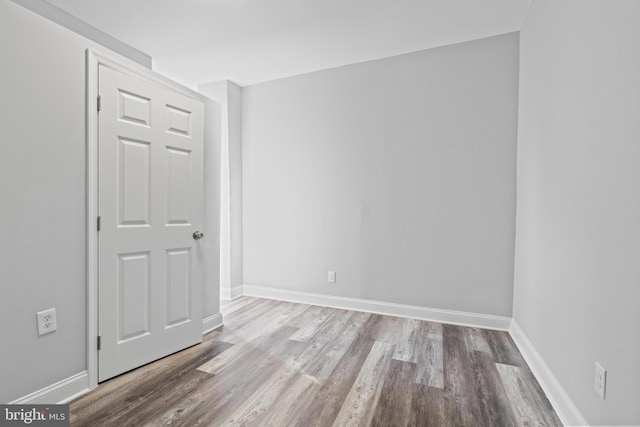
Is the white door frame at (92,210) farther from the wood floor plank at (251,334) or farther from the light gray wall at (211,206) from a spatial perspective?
the light gray wall at (211,206)

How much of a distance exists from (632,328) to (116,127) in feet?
9.19

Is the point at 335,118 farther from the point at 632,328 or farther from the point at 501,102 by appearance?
the point at 632,328

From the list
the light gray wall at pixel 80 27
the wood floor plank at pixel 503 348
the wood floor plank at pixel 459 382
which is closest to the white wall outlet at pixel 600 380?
the wood floor plank at pixel 459 382

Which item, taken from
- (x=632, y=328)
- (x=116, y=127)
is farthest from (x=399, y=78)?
(x=632, y=328)

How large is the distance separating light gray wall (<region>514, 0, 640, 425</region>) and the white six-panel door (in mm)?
2545

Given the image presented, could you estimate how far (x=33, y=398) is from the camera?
166 cm

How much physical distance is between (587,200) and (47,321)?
287cm

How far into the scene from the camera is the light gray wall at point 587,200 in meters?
1.18

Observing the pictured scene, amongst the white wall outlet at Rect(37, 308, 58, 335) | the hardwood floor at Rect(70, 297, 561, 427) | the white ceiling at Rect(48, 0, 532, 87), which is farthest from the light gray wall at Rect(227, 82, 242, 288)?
the white wall outlet at Rect(37, 308, 58, 335)

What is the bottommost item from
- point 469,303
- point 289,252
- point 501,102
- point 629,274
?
point 469,303

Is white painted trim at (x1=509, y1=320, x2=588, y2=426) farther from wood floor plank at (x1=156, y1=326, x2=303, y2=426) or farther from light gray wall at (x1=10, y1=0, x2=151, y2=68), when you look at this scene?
light gray wall at (x1=10, y1=0, x2=151, y2=68)

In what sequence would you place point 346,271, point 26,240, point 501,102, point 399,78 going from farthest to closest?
point 346,271 → point 399,78 → point 501,102 → point 26,240

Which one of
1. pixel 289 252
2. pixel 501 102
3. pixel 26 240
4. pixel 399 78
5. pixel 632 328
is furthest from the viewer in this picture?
pixel 289 252

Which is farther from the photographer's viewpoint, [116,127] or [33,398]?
[116,127]
